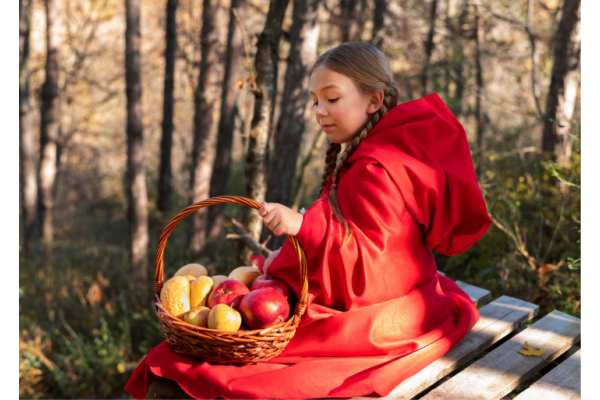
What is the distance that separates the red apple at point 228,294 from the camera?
6.27 ft

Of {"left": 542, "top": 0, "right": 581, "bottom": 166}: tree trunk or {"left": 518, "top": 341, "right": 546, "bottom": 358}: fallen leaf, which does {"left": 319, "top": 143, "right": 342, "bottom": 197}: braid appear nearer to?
{"left": 518, "top": 341, "right": 546, "bottom": 358}: fallen leaf

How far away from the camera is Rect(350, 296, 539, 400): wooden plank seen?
6.48 feet

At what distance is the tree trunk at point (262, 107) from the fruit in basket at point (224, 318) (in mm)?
1477

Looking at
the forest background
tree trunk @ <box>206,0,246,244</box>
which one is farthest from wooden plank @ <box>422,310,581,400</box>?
tree trunk @ <box>206,0,246,244</box>

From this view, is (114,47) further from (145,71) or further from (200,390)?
(200,390)

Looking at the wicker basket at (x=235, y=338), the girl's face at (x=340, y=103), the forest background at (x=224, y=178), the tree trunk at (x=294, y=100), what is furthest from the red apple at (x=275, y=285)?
the tree trunk at (x=294, y=100)

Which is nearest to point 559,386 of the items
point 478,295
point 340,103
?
point 478,295

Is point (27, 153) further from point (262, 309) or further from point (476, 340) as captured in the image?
point (476, 340)

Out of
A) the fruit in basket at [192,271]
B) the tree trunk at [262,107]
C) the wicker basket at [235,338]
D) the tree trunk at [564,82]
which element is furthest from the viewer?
the tree trunk at [564,82]

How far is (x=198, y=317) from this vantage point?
6.20 ft

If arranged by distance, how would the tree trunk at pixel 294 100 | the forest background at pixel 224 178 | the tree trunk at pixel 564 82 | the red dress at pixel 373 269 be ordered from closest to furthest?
the red dress at pixel 373 269
the forest background at pixel 224 178
the tree trunk at pixel 294 100
the tree trunk at pixel 564 82

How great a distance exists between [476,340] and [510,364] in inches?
7.2

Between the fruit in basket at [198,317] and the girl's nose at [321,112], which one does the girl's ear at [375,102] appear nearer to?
the girl's nose at [321,112]

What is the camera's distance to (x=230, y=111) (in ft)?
23.0
